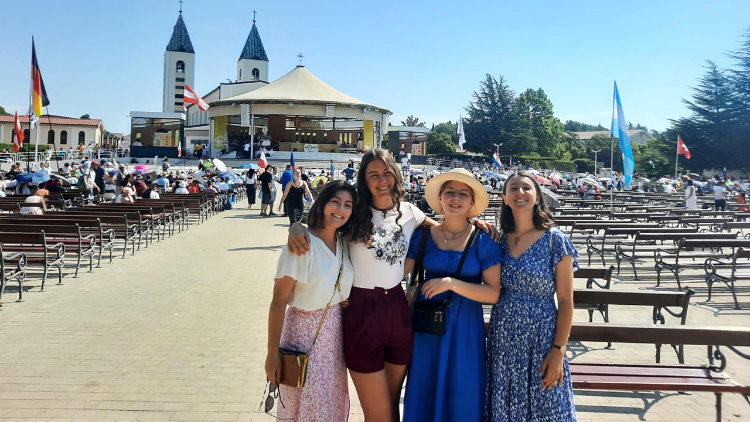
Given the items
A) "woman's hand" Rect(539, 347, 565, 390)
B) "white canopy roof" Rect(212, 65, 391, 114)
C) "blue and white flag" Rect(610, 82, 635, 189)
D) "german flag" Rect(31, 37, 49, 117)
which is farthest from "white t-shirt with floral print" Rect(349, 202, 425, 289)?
"white canopy roof" Rect(212, 65, 391, 114)

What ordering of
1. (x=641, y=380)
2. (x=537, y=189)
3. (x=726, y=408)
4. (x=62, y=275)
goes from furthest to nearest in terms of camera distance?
(x=62, y=275), (x=726, y=408), (x=641, y=380), (x=537, y=189)

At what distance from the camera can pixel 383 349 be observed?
2.76m

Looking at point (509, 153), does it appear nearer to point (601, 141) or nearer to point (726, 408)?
point (601, 141)

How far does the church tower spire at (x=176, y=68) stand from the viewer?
9119cm

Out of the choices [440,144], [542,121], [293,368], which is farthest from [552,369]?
[542,121]

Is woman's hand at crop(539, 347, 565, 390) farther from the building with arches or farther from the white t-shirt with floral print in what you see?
the building with arches

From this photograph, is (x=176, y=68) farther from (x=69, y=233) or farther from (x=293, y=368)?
(x=293, y=368)

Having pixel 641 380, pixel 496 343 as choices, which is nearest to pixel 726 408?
pixel 641 380

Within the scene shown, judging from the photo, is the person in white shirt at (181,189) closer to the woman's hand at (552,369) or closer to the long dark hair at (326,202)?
the long dark hair at (326,202)

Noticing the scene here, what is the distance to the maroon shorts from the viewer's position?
2697 millimetres

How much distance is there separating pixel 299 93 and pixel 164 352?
→ 5080cm

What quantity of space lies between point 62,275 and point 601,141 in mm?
84080

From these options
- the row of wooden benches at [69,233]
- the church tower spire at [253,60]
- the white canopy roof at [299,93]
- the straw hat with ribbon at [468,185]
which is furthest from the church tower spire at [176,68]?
the straw hat with ribbon at [468,185]

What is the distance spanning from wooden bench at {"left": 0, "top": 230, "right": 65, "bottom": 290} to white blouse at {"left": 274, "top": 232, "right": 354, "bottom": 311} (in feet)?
19.5
